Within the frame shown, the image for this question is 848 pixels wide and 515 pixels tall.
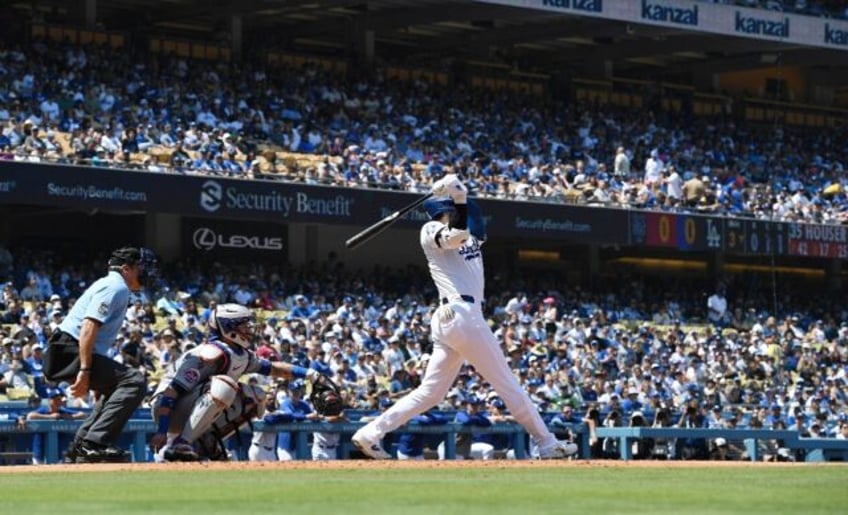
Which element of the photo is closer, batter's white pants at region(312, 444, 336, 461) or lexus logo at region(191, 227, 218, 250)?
batter's white pants at region(312, 444, 336, 461)

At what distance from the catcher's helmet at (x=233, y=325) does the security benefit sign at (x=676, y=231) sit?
86.2ft

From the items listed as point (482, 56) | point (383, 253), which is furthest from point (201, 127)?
point (482, 56)

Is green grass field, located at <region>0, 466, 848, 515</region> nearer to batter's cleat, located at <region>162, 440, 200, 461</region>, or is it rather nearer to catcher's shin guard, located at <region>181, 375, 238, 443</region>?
catcher's shin guard, located at <region>181, 375, 238, 443</region>

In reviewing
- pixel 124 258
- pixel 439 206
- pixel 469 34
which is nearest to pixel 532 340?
pixel 469 34

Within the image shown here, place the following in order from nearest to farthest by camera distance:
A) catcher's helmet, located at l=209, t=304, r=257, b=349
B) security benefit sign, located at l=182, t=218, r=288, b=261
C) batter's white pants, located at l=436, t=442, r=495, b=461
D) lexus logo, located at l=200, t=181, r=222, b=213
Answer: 1. catcher's helmet, located at l=209, t=304, r=257, b=349
2. batter's white pants, located at l=436, t=442, r=495, b=461
3. lexus logo, located at l=200, t=181, r=222, b=213
4. security benefit sign, located at l=182, t=218, r=288, b=261

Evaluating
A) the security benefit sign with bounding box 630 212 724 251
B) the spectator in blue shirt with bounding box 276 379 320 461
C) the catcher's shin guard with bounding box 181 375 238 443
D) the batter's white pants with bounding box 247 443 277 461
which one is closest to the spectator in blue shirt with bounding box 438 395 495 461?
the spectator in blue shirt with bounding box 276 379 320 461

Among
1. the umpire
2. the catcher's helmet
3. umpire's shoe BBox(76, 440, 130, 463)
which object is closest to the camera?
the umpire

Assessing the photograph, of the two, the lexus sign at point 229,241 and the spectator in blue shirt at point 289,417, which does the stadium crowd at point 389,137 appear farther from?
the spectator in blue shirt at point 289,417

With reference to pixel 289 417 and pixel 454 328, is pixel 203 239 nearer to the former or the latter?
pixel 289 417

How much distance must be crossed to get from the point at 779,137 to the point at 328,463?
3654 centimetres

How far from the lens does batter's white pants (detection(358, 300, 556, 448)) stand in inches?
531

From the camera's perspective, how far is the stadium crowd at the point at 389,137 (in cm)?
→ 3184

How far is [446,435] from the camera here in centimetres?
2106

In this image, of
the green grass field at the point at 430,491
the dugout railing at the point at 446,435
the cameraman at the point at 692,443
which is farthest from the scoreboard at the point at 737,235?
the green grass field at the point at 430,491
